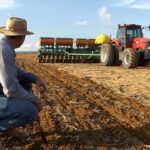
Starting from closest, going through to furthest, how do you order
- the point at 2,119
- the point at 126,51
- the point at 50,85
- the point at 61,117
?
1. the point at 2,119
2. the point at 61,117
3. the point at 50,85
4. the point at 126,51

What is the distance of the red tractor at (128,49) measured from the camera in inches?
844

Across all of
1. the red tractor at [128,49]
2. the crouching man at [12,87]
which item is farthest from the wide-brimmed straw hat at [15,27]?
the red tractor at [128,49]

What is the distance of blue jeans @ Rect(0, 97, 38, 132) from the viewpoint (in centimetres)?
559

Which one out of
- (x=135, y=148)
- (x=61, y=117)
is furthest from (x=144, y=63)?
(x=135, y=148)

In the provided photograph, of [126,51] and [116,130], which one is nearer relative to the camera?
[116,130]

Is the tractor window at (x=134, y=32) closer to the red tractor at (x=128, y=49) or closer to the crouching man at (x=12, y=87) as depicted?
the red tractor at (x=128, y=49)

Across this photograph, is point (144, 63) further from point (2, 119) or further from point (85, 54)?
point (2, 119)

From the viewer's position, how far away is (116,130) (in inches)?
262

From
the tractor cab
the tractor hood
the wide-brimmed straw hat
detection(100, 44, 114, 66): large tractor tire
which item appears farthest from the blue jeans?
detection(100, 44, 114, 66): large tractor tire

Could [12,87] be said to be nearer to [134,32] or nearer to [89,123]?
[89,123]

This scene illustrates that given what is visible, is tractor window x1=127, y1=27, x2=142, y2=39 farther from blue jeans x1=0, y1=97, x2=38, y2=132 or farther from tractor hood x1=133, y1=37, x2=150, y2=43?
blue jeans x1=0, y1=97, x2=38, y2=132

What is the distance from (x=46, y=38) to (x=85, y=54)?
3487 mm

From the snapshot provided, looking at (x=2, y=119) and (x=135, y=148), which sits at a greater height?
(x=2, y=119)

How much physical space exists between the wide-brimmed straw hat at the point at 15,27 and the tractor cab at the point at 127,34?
17.5m
